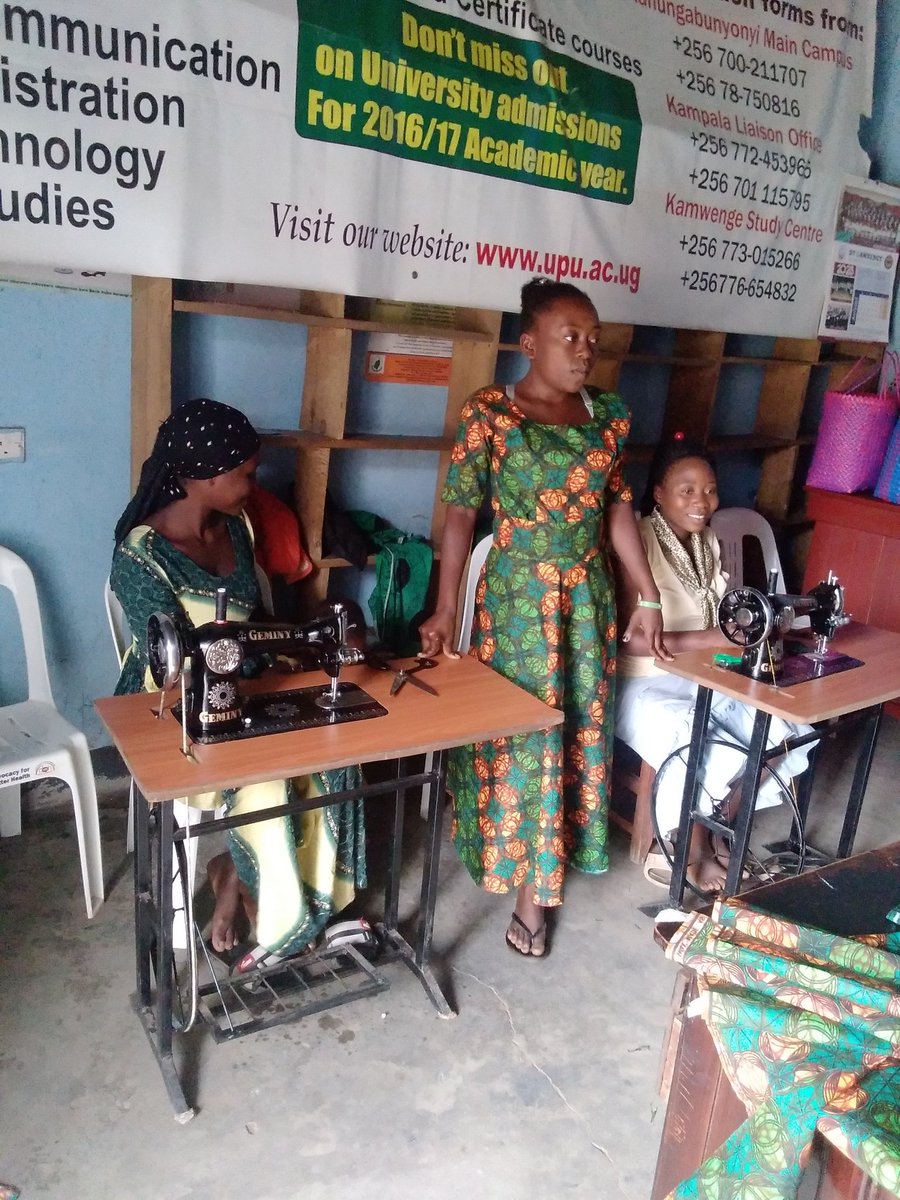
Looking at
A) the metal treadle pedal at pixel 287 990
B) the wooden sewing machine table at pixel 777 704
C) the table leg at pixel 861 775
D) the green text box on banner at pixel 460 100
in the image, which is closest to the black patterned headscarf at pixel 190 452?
the green text box on banner at pixel 460 100

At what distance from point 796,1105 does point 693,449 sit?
7.01 feet

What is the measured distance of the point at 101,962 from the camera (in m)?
2.32

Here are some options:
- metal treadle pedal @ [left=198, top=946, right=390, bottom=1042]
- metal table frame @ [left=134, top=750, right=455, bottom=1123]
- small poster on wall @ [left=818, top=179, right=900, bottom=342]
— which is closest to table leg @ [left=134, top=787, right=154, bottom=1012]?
metal table frame @ [left=134, top=750, right=455, bottom=1123]

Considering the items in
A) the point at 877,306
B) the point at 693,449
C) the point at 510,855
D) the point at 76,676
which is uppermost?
A: the point at 877,306

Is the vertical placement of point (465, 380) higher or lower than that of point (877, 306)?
lower

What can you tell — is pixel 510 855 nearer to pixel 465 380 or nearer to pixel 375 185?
pixel 465 380

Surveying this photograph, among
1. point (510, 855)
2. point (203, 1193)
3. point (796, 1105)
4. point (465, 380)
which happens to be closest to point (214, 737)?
point (203, 1193)

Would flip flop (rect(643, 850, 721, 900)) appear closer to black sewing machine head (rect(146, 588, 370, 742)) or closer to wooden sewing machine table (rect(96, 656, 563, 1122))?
wooden sewing machine table (rect(96, 656, 563, 1122))

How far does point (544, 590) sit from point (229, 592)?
74 centimetres

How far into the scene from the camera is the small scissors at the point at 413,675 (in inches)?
81.9

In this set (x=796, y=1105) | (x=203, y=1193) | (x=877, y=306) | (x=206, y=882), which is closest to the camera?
(x=796, y=1105)

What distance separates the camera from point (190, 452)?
212cm

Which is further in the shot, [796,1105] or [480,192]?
[480,192]

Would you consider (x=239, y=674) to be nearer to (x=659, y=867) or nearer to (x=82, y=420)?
(x=82, y=420)
